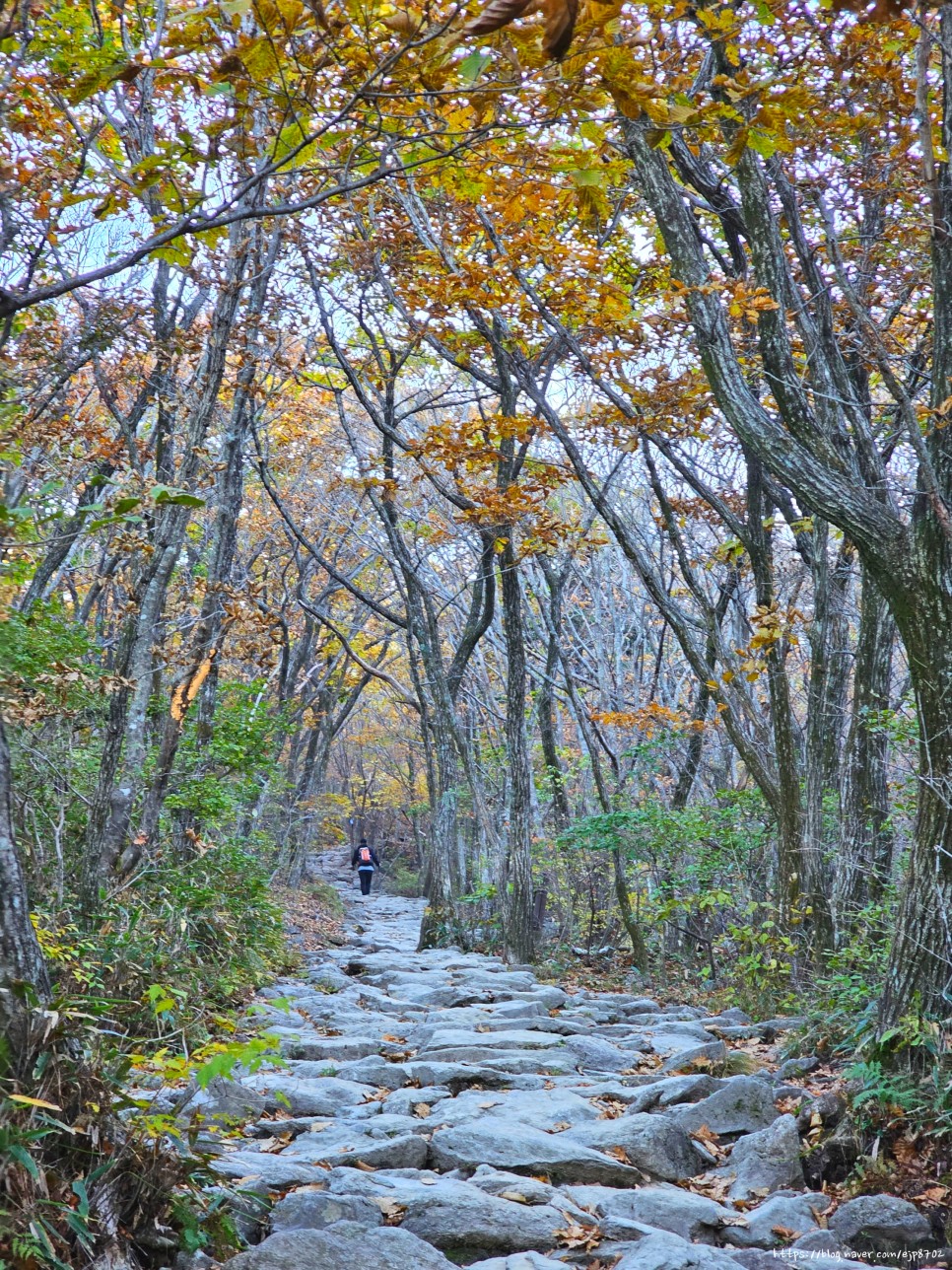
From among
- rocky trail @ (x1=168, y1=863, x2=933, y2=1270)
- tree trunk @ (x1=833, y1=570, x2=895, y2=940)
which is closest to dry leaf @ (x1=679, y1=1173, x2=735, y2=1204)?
rocky trail @ (x1=168, y1=863, x2=933, y2=1270)

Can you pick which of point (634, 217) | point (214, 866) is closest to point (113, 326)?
point (214, 866)

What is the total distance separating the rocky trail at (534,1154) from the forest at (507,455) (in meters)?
0.51

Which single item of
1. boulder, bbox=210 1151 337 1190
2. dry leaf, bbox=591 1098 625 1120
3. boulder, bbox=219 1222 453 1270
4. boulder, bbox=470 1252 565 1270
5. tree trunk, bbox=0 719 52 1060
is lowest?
dry leaf, bbox=591 1098 625 1120

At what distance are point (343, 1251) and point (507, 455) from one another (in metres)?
8.47

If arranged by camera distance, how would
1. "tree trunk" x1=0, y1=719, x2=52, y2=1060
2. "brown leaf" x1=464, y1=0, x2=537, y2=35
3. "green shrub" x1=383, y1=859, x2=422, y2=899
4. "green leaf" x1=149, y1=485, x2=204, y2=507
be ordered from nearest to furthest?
"brown leaf" x1=464, y1=0, x2=537, y2=35, "green leaf" x1=149, y1=485, x2=204, y2=507, "tree trunk" x1=0, y1=719, x2=52, y2=1060, "green shrub" x1=383, y1=859, x2=422, y2=899

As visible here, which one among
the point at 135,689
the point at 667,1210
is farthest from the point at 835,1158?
the point at 135,689

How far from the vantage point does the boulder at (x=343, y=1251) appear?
2.63 metres

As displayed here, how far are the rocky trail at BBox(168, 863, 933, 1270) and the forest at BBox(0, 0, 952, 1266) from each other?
51cm

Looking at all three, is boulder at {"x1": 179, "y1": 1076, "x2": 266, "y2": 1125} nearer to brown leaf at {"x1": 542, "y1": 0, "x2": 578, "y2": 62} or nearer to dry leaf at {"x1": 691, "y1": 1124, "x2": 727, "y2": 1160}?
dry leaf at {"x1": 691, "y1": 1124, "x2": 727, "y2": 1160}

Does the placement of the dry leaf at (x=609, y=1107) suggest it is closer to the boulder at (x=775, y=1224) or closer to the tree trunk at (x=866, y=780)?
the boulder at (x=775, y=1224)

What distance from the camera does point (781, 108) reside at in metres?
3.56

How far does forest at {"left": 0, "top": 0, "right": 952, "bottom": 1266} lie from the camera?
311 centimetres

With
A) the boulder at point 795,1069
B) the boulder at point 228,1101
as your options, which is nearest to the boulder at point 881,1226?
the boulder at point 795,1069

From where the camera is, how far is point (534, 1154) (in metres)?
4.01
